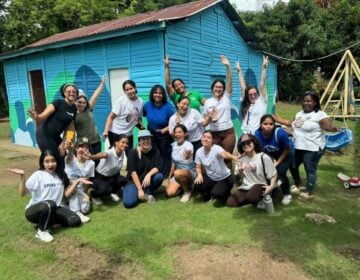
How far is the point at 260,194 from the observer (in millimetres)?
4688

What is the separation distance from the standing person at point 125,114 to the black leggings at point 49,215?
1645 mm

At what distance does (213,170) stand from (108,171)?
1.60 m

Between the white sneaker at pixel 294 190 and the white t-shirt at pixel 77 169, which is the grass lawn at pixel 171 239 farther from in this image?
the white t-shirt at pixel 77 169

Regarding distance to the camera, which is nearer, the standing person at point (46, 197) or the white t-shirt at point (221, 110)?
the standing person at point (46, 197)

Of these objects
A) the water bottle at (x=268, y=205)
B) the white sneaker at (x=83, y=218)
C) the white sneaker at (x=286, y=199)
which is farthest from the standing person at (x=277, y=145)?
the white sneaker at (x=83, y=218)

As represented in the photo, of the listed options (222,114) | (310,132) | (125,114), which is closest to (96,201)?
(125,114)

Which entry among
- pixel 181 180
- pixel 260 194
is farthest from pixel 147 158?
pixel 260 194

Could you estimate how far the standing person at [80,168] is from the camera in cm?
490

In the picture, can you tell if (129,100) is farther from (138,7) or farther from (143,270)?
(138,7)

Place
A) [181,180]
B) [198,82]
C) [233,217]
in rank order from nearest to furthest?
[233,217] < [181,180] < [198,82]

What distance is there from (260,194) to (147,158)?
5.90 feet

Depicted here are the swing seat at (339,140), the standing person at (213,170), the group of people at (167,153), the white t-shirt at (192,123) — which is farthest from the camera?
the swing seat at (339,140)

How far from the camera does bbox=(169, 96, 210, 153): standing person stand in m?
5.52

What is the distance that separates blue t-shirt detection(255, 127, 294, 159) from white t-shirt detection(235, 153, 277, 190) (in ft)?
1.40
